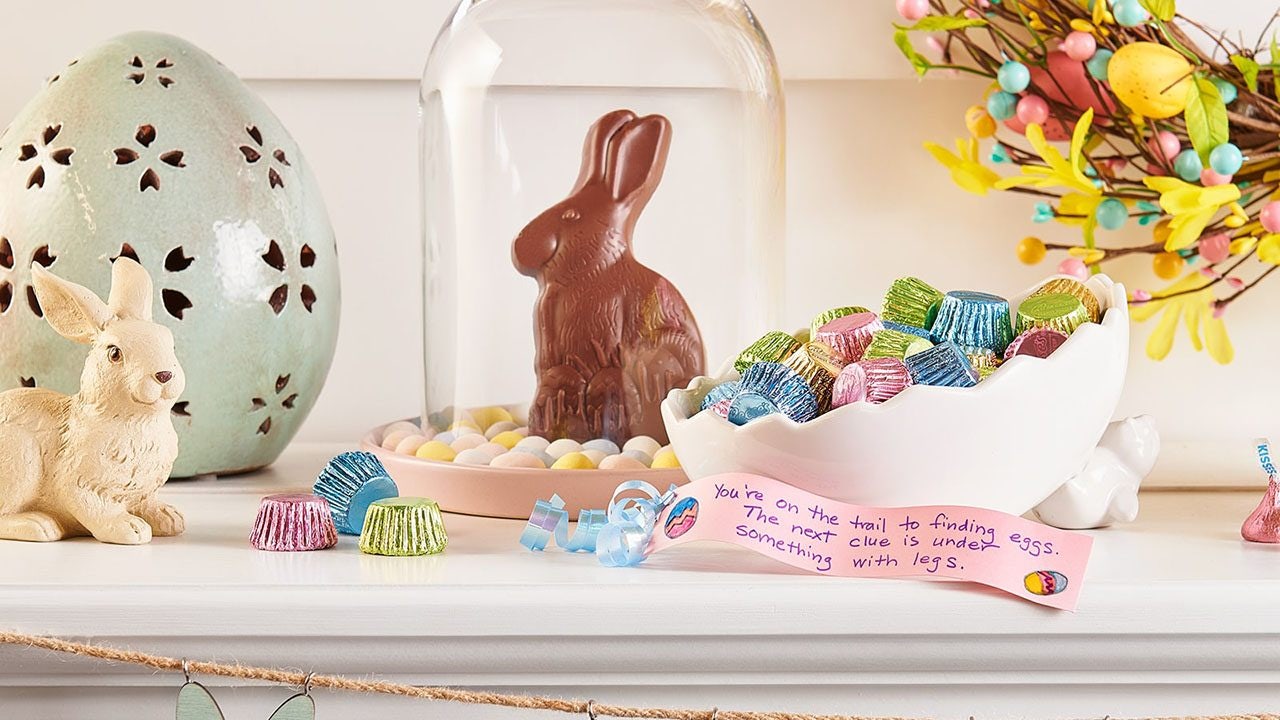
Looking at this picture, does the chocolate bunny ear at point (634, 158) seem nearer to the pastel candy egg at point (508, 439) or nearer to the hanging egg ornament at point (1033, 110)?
the pastel candy egg at point (508, 439)

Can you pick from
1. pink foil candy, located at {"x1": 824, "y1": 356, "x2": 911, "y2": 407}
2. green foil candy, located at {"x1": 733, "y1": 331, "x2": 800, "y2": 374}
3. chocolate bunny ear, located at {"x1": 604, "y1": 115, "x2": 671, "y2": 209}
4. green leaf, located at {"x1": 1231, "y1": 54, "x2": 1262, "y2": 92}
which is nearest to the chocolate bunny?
chocolate bunny ear, located at {"x1": 604, "y1": 115, "x2": 671, "y2": 209}

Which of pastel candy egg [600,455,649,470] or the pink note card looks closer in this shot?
the pink note card

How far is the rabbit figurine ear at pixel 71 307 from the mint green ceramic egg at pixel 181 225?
15 cm

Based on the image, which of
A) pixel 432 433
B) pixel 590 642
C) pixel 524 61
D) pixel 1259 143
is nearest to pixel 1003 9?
pixel 1259 143

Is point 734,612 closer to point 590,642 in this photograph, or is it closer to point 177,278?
point 590,642

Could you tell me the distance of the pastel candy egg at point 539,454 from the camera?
72 cm

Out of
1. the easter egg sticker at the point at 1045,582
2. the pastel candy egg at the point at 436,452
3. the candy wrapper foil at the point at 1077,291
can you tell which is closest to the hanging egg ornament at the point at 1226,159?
the candy wrapper foil at the point at 1077,291

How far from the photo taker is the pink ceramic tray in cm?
68

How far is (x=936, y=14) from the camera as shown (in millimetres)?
956

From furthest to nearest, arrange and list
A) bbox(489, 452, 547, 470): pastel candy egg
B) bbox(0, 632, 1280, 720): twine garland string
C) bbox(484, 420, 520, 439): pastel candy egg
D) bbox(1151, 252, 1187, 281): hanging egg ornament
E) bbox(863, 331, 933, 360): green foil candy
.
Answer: bbox(1151, 252, 1187, 281): hanging egg ornament, bbox(484, 420, 520, 439): pastel candy egg, bbox(489, 452, 547, 470): pastel candy egg, bbox(863, 331, 933, 360): green foil candy, bbox(0, 632, 1280, 720): twine garland string

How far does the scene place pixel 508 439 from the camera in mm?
780

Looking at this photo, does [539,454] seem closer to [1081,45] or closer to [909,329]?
[909,329]

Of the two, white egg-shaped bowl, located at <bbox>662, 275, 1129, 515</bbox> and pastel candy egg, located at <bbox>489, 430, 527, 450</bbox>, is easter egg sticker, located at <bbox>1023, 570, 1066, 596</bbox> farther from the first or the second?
pastel candy egg, located at <bbox>489, 430, 527, 450</bbox>

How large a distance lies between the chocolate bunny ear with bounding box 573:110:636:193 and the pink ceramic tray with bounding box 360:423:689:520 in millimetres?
209
